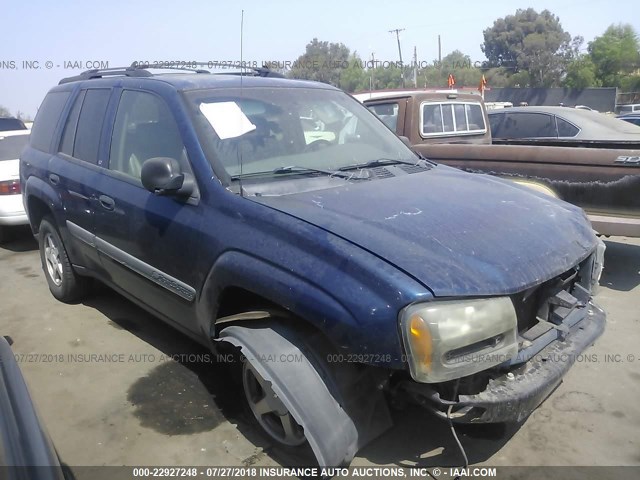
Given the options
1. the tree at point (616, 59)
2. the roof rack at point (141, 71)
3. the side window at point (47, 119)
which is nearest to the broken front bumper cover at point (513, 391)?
the roof rack at point (141, 71)

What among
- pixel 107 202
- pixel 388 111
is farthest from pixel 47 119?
pixel 388 111

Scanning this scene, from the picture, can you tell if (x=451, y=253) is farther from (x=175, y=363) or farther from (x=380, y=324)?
(x=175, y=363)

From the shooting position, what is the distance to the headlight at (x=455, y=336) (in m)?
2.12

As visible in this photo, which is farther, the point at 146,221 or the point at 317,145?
the point at 317,145

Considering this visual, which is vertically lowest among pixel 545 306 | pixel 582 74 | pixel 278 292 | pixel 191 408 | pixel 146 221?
pixel 191 408

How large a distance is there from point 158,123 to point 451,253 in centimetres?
200

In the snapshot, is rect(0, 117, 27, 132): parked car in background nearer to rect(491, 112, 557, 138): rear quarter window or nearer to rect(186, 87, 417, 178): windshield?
rect(491, 112, 557, 138): rear quarter window

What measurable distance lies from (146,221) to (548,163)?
3.74 meters

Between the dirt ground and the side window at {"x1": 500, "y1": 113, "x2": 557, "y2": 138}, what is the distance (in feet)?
13.5

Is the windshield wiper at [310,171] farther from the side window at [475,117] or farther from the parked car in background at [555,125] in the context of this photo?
the parked car in background at [555,125]

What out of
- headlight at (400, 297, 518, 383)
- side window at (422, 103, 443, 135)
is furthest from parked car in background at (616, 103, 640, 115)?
headlight at (400, 297, 518, 383)

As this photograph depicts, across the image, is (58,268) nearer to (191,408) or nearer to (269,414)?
(191,408)

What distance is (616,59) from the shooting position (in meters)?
51.4

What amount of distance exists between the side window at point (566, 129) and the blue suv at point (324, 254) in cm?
502
